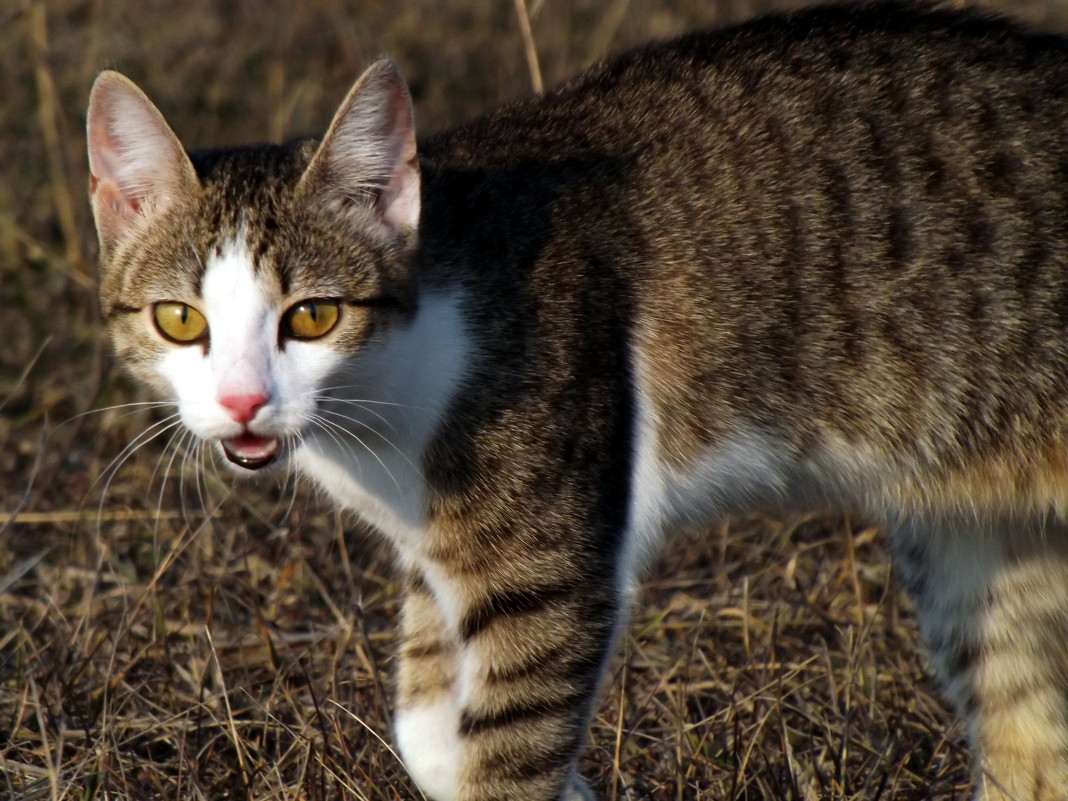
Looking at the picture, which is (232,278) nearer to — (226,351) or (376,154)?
(226,351)

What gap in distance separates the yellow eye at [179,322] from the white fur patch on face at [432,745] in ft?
2.91

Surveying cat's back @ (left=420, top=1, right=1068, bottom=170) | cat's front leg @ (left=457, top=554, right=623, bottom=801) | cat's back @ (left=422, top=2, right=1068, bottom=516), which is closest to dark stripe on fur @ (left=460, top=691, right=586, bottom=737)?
cat's front leg @ (left=457, top=554, right=623, bottom=801)

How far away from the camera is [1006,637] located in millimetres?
3035

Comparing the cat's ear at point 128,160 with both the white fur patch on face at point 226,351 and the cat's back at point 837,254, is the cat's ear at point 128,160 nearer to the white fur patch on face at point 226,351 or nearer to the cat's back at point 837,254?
the white fur patch on face at point 226,351

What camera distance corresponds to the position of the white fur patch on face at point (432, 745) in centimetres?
278

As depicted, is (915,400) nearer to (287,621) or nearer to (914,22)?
(914,22)

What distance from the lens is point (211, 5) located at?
6945 mm

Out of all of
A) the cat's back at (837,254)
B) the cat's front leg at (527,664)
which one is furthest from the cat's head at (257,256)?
the cat's front leg at (527,664)

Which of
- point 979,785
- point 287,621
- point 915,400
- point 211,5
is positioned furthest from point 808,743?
point 211,5

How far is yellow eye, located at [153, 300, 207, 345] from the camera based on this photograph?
2.45 metres

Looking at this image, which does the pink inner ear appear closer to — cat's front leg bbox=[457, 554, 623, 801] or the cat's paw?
cat's front leg bbox=[457, 554, 623, 801]

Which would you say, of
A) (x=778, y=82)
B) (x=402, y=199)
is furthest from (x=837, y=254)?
(x=402, y=199)

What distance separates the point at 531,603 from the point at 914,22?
143 cm

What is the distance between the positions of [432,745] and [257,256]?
104cm
